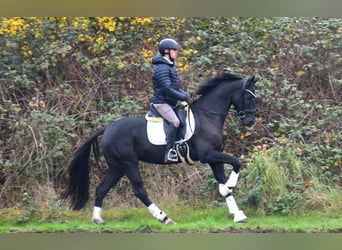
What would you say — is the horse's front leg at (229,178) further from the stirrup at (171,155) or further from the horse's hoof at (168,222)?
the horse's hoof at (168,222)

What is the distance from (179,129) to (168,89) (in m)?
0.69

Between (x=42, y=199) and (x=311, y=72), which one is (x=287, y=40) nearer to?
(x=311, y=72)

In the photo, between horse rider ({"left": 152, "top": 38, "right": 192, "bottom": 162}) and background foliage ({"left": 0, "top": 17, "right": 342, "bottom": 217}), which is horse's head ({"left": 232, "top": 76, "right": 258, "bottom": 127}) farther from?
background foliage ({"left": 0, "top": 17, "right": 342, "bottom": 217})

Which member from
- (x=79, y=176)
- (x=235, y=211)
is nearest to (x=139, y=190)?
(x=79, y=176)

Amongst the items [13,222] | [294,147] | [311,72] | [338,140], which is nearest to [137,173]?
[13,222]

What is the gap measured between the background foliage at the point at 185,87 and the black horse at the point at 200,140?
46.9 inches

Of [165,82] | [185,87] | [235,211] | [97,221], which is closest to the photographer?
[165,82]

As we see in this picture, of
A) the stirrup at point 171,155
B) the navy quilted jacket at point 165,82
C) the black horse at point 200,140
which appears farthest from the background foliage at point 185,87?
the navy quilted jacket at point 165,82

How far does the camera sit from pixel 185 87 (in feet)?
43.5

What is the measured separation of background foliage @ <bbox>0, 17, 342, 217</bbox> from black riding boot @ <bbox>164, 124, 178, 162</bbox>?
1.53 meters

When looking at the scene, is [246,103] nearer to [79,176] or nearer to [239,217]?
[239,217]

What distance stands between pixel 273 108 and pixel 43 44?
16.3ft

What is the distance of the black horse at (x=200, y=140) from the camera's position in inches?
400

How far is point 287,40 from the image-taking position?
46.9ft
